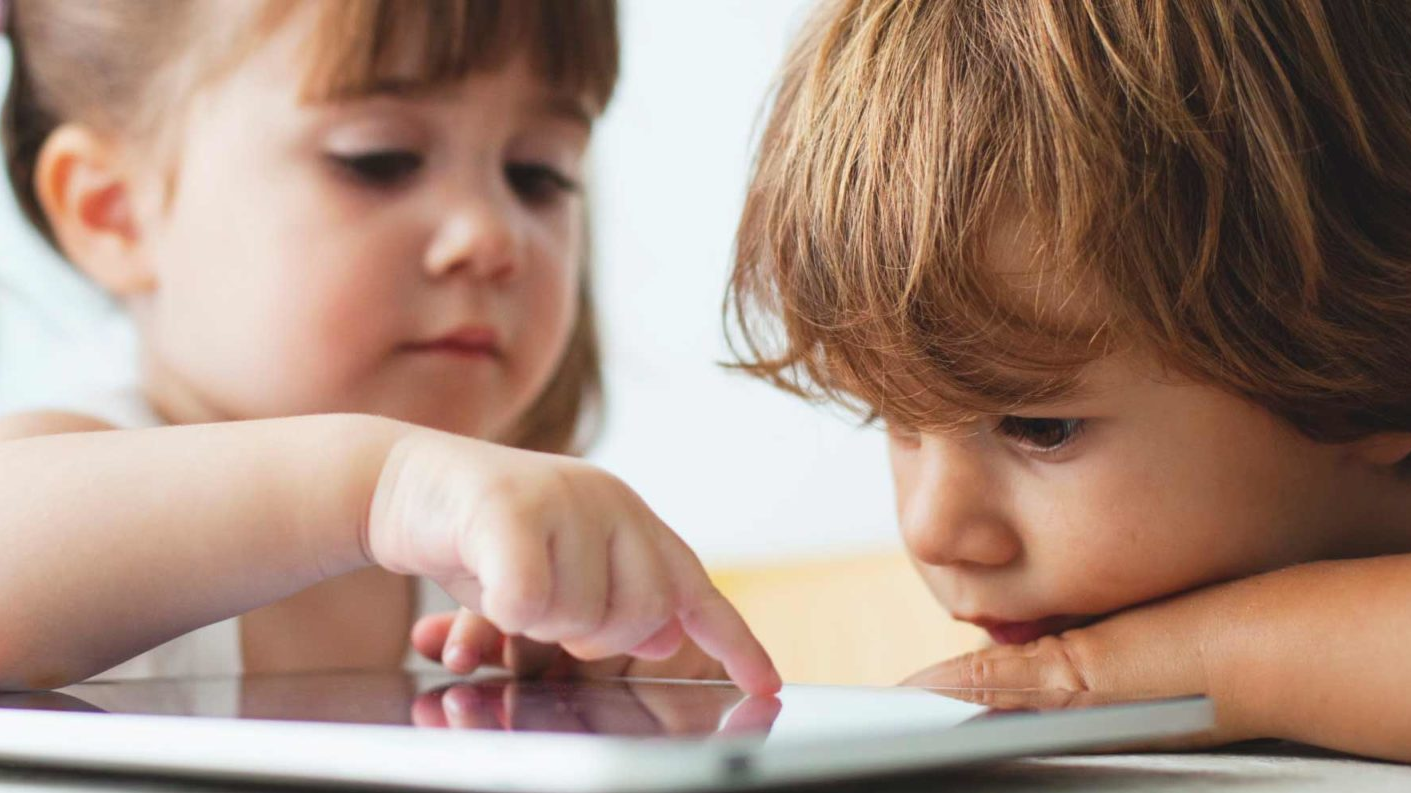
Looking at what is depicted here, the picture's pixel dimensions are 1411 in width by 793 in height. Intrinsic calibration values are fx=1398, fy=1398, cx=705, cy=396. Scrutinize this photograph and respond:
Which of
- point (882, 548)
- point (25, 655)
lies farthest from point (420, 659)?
point (25, 655)

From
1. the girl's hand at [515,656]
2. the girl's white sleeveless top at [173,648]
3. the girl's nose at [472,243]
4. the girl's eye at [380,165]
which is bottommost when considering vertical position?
the girl's hand at [515,656]

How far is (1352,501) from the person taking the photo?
78cm

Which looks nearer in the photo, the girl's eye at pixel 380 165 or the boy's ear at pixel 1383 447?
the boy's ear at pixel 1383 447

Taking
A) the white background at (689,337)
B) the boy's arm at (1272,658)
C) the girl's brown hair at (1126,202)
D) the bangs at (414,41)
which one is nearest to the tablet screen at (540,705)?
the boy's arm at (1272,658)

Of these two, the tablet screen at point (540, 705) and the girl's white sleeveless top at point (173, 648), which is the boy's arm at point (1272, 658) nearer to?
the tablet screen at point (540, 705)

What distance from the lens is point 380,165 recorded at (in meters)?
1.10

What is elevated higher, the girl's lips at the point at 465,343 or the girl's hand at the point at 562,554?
the girl's lips at the point at 465,343

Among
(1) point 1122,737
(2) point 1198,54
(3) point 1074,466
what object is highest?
(2) point 1198,54

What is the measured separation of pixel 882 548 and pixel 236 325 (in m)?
0.76

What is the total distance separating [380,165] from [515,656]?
45cm

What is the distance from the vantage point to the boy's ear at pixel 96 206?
1211 mm

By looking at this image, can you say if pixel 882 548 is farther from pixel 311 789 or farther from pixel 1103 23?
pixel 311 789

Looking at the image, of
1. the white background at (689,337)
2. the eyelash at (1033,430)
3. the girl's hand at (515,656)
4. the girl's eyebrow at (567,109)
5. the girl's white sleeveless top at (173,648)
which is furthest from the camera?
the white background at (689,337)

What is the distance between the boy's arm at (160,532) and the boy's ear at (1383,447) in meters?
0.52
